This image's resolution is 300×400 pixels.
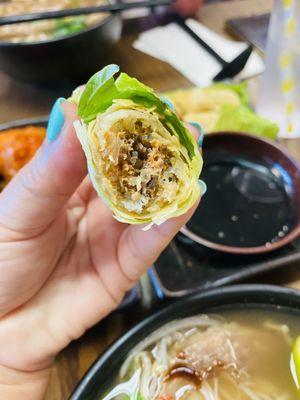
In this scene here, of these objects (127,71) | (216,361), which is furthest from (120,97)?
Answer: (127,71)

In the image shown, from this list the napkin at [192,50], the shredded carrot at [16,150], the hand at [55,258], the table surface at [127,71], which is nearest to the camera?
the hand at [55,258]

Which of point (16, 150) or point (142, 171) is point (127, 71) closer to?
point (16, 150)

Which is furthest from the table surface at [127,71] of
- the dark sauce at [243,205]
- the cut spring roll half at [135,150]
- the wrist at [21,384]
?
the cut spring roll half at [135,150]

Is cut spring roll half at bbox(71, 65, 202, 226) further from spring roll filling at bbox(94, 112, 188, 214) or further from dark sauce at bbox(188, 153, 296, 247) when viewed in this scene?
dark sauce at bbox(188, 153, 296, 247)

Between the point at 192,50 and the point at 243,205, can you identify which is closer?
the point at 243,205

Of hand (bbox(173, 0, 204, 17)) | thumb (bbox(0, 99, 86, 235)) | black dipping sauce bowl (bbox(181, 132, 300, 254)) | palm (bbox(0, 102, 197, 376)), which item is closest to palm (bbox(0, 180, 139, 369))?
palm (bbox(0, 102, 197, 376))

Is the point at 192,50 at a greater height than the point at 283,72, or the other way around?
Result: the point at 283,72

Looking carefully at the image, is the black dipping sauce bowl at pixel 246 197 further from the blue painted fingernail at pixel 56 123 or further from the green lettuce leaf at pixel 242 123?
the blue painted fingernail at pixel 56 123

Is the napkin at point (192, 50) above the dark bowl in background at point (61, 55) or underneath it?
underneath
